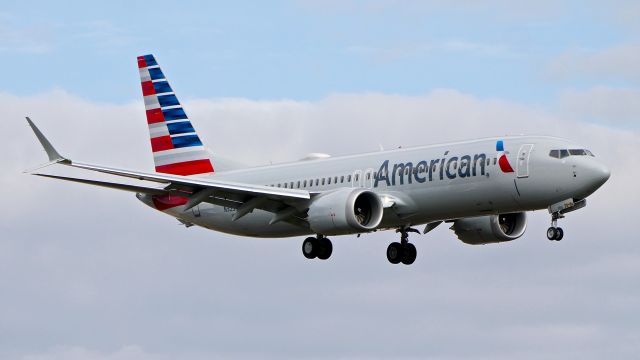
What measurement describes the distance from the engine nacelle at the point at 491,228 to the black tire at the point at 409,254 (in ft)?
9.54

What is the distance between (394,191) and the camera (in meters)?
61.2

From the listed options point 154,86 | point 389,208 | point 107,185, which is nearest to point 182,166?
point 154,86

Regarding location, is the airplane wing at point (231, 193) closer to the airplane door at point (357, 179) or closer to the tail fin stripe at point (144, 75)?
the airplane door at point (357, 179)

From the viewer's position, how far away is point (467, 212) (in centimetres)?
5984

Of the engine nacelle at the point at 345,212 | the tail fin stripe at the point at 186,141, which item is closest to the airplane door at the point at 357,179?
the engine nacelle at the point at 345,212

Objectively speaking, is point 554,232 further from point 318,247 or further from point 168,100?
point 168,100

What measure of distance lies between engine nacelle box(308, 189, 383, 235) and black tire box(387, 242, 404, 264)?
4.69m

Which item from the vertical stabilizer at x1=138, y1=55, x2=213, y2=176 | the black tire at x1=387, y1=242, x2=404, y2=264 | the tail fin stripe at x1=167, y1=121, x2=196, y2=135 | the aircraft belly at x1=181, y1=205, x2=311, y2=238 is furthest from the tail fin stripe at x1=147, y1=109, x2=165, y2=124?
the black tire at x1=387, y1=242, x2=404, y2=264

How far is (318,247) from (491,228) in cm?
770

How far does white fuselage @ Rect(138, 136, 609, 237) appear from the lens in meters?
57.8

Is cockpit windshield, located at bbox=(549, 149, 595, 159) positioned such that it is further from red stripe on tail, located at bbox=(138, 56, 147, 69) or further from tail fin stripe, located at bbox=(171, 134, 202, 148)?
red stripe on tail, located at bbox=(138, 56, 147, 69)

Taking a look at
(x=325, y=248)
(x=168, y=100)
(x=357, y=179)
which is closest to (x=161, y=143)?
(x=168, y=100)

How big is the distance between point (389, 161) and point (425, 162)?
2.07 metres

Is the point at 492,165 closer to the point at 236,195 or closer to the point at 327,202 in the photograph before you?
the point at 327,202
